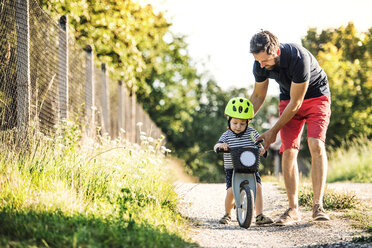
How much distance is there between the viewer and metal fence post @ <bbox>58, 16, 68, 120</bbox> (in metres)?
7.16

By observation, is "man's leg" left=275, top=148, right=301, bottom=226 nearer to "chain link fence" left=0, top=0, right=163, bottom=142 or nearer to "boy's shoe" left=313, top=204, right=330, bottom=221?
"boy's shoe" left=313, top=204, right=330, bottom=221

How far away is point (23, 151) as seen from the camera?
5.05m

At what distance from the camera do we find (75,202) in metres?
4.21

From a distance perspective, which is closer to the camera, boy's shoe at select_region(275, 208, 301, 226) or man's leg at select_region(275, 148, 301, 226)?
boy's shoe at select_region(275, 208, 301, 226)

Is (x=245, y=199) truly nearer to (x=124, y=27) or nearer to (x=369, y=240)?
(x=369, y=240)

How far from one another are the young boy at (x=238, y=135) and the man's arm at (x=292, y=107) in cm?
18

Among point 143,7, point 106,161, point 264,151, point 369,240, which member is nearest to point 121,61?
point 143,7

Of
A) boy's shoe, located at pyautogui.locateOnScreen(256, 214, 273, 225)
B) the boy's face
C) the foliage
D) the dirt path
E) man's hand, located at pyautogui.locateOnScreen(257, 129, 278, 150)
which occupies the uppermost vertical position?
the foliage

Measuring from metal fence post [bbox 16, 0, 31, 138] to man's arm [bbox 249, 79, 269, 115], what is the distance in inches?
100

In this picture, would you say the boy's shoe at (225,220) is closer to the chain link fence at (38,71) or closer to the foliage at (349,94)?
the chain link fence at (38,71)

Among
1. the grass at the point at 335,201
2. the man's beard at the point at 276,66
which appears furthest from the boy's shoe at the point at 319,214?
the man's beard at the point at 276,66

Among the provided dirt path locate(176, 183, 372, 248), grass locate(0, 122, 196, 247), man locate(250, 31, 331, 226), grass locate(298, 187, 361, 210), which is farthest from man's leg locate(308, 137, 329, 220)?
grass locate(0, 122, 196, 247)

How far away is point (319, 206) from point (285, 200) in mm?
1711

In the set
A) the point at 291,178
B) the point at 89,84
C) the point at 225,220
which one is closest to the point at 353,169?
the point at 89,84
